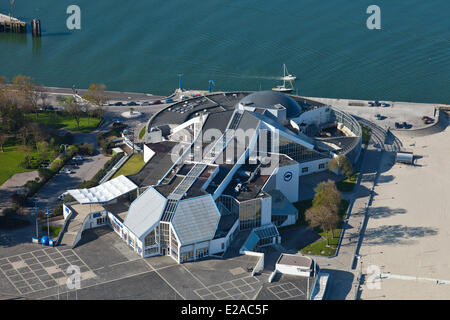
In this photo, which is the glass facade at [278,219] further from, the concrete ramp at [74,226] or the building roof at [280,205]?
the concrete ramp at [74,226]

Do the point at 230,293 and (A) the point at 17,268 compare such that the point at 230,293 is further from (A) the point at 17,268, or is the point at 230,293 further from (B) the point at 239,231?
(A) the point at 17,268

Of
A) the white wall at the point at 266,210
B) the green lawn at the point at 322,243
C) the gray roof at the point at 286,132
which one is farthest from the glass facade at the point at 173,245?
the gray roof at the point at 286,132

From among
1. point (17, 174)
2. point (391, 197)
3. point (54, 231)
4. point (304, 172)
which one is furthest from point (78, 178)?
point (391, 197)

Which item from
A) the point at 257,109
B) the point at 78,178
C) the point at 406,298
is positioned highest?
the point at 257,109

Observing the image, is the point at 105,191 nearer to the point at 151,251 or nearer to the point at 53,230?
the point at 53,230

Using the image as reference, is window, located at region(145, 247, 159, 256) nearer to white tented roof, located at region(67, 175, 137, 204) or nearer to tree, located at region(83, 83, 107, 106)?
white tented roof, located at region(67, 175, 137, 204)

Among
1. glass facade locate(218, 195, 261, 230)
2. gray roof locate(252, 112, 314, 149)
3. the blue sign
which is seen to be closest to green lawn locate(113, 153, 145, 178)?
the blue sign
